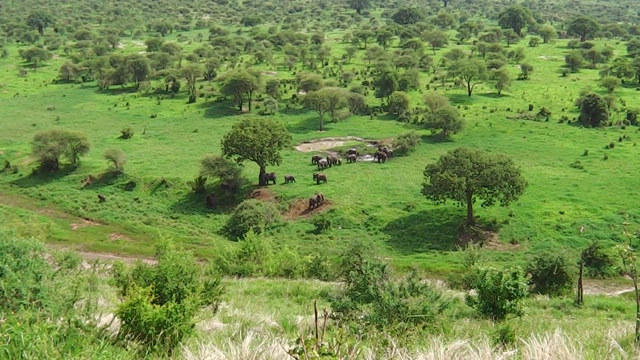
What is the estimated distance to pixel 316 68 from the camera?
10012 centimetres

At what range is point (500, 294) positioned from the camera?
17.1 metres

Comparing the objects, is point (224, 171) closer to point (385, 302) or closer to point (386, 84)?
point (385, 302)

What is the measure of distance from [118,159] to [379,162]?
26.7 meters

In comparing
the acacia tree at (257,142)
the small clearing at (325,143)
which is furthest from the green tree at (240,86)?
the acacia tree at (257,142)

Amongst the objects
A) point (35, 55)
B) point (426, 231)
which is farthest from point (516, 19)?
point (426, 231)

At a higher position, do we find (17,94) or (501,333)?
(501,333)

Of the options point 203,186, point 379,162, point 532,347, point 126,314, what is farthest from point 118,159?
point 532,347

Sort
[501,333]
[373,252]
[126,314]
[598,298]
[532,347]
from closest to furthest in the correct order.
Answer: [532,347] → [126,314] → [501,333] → [598,298] → [373,252]

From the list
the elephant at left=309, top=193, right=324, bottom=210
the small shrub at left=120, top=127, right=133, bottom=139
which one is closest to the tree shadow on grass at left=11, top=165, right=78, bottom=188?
the small shrub at left=120, top=127, right=133, bottom=139

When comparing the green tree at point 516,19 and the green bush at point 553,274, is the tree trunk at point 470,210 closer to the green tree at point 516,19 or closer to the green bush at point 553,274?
→ the green bush at point 553,274

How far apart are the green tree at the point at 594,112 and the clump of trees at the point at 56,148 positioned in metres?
59.1

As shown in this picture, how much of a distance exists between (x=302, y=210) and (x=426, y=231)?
1099cm

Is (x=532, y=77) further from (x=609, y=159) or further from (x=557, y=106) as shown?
(x=609, y=159)

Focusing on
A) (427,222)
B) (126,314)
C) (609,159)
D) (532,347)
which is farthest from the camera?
(609,159)
